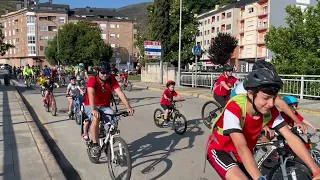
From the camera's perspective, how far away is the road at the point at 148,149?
5.25 meters

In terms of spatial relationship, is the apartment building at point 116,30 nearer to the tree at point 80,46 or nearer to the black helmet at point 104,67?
the tree at point 80,46

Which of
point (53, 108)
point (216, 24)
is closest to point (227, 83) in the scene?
point (53, 108)

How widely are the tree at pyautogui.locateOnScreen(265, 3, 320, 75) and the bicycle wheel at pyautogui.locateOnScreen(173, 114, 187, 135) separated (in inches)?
370

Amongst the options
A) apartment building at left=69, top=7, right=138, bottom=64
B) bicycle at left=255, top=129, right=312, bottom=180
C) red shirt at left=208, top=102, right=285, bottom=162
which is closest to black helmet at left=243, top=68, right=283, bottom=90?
red shirt at left=208, top=102, right=285, bottom=162

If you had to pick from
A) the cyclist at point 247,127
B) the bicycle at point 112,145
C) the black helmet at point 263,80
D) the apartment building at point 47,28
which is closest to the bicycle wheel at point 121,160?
the bicycle at point 112,145

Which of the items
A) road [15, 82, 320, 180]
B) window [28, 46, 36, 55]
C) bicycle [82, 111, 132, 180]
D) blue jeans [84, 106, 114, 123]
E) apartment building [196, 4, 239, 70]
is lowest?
road [15, 82, 320, 180]

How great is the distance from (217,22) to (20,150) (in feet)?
250

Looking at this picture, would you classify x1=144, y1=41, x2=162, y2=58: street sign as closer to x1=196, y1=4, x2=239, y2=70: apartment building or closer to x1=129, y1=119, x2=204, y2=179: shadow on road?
x1=129, y1=119, x2=204, y2=179: shadow on road

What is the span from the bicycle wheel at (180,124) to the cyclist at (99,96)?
296 centimetres

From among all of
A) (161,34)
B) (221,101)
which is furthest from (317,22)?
(161,34)

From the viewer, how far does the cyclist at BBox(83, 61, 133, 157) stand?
17.2 ft

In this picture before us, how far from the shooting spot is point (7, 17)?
103 meters

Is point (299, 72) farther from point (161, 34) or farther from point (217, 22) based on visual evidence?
point (217, 22)

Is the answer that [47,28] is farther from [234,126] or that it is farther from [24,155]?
[234,126]
